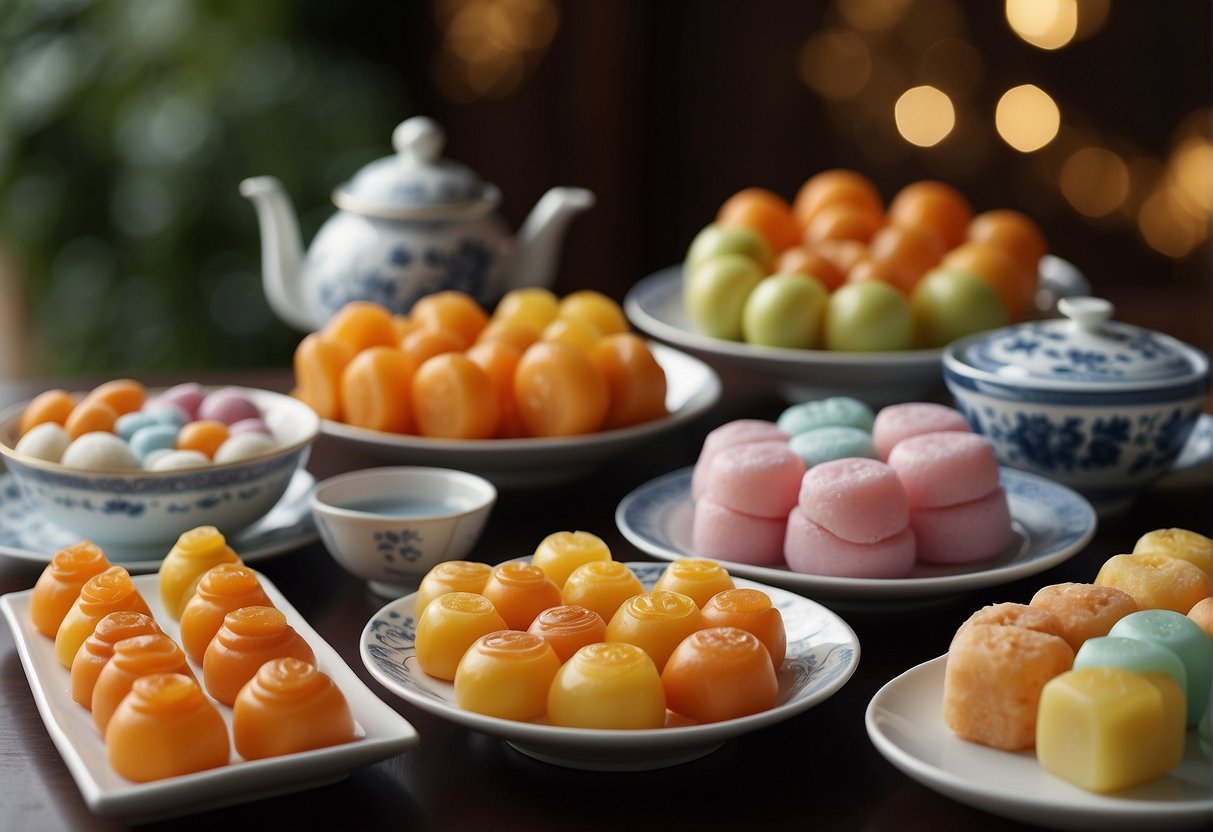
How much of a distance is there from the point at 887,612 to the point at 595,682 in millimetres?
292

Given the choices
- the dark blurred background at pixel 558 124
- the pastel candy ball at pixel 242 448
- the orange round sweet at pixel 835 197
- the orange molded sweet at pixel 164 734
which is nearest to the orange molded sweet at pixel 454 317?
the pastel candy ball at pixel 242 448

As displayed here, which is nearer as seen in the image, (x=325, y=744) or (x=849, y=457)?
(x=325, y=744)

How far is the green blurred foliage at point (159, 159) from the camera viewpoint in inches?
95.6

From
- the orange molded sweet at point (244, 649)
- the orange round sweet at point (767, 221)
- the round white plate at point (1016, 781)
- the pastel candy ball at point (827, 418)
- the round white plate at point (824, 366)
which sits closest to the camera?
the round white plate at point (1016, 781)

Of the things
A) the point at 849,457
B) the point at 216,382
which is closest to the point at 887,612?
the point at 849,457

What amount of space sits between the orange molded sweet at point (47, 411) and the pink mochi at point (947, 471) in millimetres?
608

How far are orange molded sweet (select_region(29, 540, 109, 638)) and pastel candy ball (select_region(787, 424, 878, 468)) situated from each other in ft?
1.48

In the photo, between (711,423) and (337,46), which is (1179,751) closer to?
(711,423)

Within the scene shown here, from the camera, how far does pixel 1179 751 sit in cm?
65

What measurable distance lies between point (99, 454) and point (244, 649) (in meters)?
0.30

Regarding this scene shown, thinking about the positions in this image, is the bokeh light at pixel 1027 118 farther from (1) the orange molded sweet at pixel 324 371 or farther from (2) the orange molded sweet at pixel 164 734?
(2) the orange molded sweet at pixel 164 734

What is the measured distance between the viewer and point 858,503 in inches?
34.6

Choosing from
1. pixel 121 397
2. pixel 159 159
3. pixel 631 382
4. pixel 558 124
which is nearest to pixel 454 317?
pixel 631 382

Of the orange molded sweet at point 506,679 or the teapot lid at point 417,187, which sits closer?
the orange molded sweet at point 506,679
